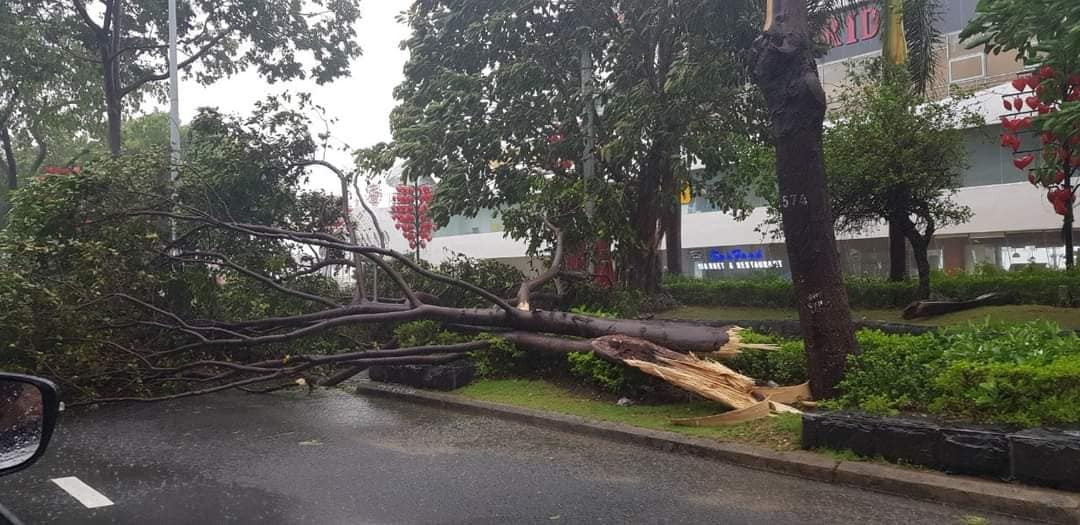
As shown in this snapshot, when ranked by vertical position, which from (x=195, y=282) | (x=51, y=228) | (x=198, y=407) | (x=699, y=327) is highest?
(x=51, y=228)

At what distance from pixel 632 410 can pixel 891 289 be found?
11.4m

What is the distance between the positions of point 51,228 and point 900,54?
629 inches

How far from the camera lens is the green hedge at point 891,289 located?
50.3 ft

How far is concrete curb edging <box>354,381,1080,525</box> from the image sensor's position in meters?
4.68

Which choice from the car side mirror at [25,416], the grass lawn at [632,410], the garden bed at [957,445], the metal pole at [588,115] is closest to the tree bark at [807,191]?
the grass lawn at [632,410]

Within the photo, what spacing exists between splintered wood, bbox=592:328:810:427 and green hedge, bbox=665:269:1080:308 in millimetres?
9714

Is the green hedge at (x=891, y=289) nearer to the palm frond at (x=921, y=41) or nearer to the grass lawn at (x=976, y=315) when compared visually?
the grass lawn at (x=976, y=315)

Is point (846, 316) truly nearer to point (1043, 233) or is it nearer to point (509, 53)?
point (509, 53)

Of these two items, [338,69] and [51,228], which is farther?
[338,69]

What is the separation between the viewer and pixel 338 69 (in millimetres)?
20203

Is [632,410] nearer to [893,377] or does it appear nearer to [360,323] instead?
[893,377]

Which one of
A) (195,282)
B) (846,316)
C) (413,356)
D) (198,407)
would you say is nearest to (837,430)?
(846,316)

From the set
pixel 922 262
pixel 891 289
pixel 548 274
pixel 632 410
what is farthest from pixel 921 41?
pixel 632 410

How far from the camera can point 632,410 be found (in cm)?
821
